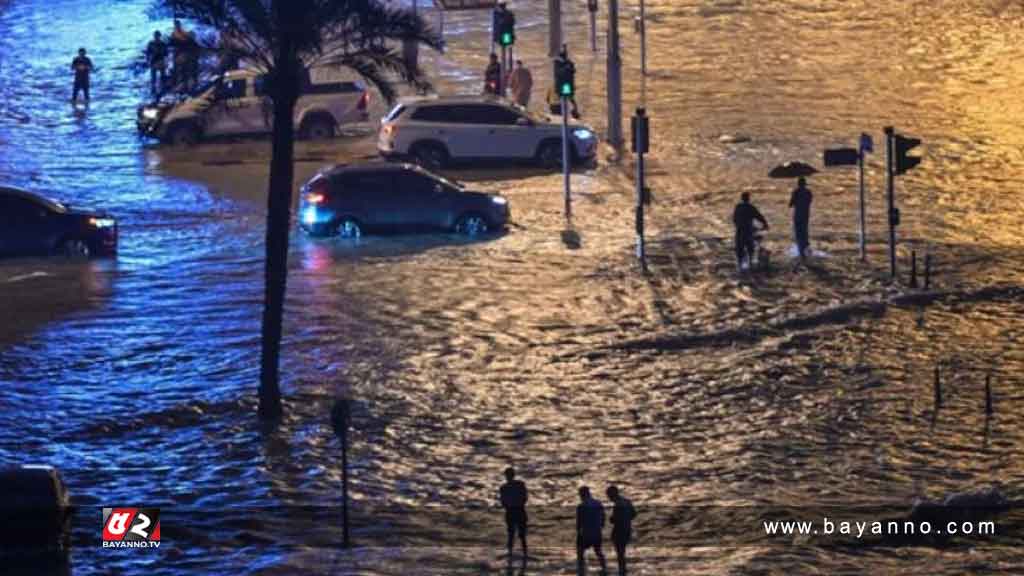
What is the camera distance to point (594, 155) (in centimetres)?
4291

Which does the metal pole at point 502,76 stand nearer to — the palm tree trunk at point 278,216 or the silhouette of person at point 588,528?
the palm tree trunk at point 278,216

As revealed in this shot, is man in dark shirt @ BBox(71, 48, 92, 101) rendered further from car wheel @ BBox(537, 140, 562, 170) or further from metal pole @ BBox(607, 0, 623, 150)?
metal pole @ BBox(607, 0, 623, 150)

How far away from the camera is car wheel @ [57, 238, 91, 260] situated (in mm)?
33844

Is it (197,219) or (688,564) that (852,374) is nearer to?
(688,564)

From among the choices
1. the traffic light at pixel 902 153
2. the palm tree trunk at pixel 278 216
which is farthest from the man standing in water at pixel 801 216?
the palm tree trunk at pixel 278 216

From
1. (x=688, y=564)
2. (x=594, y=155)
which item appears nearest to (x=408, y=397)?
(x=688, y=564)

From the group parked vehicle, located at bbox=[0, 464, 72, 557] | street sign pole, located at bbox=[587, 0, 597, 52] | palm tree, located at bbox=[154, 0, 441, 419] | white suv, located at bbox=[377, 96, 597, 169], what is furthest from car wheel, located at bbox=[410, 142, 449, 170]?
parked vehicle, located at bbox=[0, 464, 72, 557]

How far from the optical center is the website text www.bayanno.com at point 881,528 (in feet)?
62.4

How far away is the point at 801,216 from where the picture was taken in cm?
3284

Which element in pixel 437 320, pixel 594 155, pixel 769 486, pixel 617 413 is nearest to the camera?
pixel 769 486

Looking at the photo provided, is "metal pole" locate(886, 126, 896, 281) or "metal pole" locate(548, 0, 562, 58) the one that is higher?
"metal pole" locate(548, 0, 562, 58)

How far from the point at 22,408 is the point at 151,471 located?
3.32m

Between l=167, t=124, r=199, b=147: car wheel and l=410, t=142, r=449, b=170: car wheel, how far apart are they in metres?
5.75

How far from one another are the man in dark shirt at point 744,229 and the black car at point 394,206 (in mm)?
4870
